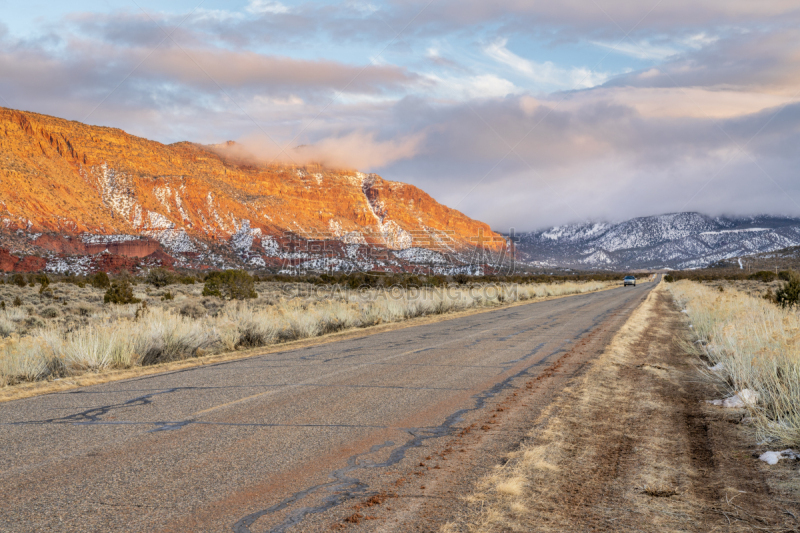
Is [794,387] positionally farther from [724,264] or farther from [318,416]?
[724,264]

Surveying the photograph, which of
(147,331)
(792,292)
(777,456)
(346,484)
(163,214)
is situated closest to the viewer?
(346,484)

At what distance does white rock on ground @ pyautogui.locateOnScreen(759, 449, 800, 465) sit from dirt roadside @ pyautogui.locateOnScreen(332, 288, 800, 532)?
86 millimetres

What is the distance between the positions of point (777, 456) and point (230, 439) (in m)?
5.32

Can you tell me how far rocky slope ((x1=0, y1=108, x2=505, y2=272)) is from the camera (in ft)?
255

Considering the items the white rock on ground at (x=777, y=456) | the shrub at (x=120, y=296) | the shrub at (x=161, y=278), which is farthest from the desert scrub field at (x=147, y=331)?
the shrub at (x=161, y=278)

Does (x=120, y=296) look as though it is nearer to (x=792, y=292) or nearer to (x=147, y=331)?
(x=147, y=331)

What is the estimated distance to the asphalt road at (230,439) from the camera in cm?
373

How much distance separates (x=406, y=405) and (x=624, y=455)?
2.89m

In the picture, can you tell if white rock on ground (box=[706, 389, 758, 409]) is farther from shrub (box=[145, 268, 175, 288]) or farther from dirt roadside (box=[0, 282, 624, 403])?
shrub (box=[145, 268, 175, 288])

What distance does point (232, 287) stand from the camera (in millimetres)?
31203

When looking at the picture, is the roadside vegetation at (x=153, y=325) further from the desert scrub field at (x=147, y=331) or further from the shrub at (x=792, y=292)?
the shrub at (x=792, y=292)

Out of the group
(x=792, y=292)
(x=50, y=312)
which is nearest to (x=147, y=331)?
(x=50, y=312)

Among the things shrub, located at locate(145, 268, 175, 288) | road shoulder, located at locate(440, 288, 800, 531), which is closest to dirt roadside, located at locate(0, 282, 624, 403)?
road shoulder, located at locate(440, 288, 800, 531)

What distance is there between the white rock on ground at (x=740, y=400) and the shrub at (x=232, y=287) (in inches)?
1065
